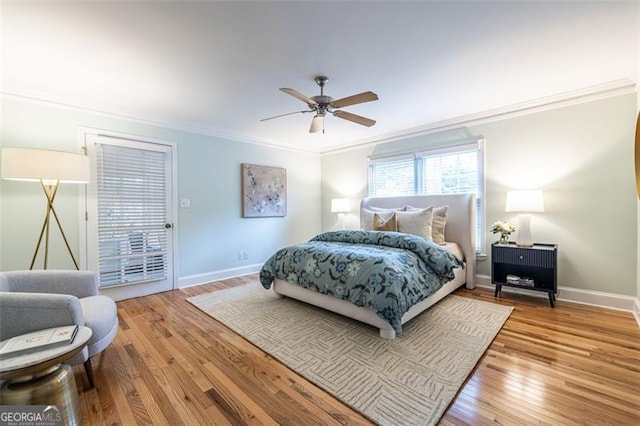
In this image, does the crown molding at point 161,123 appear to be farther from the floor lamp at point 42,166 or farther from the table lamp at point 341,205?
the table lamp at point 341,205

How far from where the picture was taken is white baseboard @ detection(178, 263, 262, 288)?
13.1ft

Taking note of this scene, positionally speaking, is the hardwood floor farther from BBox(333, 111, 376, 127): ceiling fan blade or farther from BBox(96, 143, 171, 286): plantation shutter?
BBox(333, 111, 376, 127): ceiling fan blade

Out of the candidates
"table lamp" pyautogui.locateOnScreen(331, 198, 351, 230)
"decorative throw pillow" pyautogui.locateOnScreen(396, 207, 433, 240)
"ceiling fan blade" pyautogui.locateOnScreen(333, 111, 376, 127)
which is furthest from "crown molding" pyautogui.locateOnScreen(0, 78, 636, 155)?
"ceiling fan blade" pyautogui.locateOnScreen(333, 111, 376, 127)

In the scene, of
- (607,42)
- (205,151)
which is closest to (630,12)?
(607,42)

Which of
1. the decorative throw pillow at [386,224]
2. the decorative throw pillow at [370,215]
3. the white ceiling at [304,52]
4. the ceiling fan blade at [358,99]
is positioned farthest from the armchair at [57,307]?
the decorative throw pillow at [370,215]

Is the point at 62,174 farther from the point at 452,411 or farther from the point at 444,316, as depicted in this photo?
the point at 444,316

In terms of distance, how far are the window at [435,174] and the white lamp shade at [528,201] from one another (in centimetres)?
58

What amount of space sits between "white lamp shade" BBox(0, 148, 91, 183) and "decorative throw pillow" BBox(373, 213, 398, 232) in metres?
3.42

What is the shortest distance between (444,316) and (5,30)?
4.23 m

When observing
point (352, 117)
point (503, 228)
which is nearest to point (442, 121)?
point (503, 228)

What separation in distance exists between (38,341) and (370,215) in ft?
12.3

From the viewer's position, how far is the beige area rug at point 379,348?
161 centimetres

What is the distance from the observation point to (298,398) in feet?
5.41

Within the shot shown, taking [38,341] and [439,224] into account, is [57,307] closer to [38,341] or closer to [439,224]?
[38,341]
